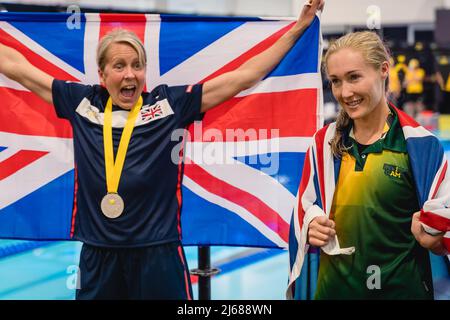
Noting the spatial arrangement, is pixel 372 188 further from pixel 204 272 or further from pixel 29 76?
pixel 29 76

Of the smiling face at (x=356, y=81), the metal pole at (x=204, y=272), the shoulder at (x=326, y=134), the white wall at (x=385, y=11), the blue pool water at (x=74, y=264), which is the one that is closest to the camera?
the smiling face at (x=356, y=81)

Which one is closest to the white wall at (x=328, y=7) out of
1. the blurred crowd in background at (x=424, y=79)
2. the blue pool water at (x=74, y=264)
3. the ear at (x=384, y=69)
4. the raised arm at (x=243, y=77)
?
the blurred crowd in background at (x=424, y=79)

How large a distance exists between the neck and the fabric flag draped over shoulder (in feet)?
2.19

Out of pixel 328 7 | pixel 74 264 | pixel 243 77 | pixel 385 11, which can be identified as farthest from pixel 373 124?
pixel 328 7

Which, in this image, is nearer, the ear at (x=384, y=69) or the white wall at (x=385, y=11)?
the ear at (x=384, y=69)

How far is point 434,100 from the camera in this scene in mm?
13227

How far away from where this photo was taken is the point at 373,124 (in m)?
1.92

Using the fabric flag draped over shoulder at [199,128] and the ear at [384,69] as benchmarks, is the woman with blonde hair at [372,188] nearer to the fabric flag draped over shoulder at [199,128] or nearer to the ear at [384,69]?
the ear at [384,69]

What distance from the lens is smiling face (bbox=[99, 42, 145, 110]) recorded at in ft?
6.91

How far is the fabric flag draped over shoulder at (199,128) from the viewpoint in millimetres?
2617

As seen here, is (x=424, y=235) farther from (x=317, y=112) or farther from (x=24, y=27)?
(x=24, y=27)

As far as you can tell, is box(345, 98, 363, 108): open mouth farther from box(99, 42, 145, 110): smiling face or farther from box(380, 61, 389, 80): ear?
box(99, 42, 145, 110): smiling face

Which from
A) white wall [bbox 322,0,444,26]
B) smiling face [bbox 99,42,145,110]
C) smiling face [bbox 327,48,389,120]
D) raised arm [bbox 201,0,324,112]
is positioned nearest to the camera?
smiling face [bbox 327,48,389,120]

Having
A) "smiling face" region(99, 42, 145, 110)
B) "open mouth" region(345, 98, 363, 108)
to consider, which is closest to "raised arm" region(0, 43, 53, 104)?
"smiling face" region(99, 42, 145, 110)
